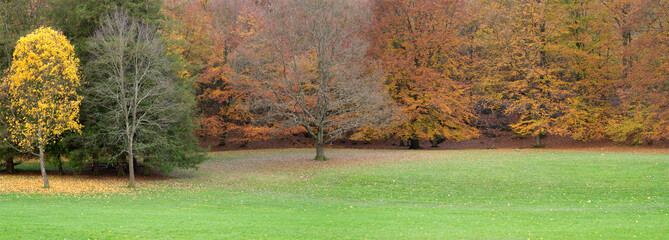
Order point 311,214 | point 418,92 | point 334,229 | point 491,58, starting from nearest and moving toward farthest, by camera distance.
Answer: point 334,229 < point 311,214 < point 418,92 < point 491,58

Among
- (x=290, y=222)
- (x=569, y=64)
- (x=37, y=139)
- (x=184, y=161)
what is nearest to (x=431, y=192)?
(x=290, y=222)

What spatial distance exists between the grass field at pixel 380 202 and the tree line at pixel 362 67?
368 centimetres

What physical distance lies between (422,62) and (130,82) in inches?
897

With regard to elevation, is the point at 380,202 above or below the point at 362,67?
below

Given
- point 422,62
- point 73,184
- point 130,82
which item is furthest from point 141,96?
point 422,62

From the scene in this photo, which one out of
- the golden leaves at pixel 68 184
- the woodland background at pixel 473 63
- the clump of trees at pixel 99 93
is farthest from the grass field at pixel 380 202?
the woodland background at pixel 473 63

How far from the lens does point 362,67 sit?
120 ft

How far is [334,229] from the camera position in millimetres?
13203

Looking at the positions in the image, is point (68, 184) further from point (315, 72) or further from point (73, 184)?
point (315, 72)

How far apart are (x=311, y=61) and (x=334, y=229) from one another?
70.1 ft

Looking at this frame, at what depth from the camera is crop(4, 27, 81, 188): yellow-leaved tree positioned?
67.1 ft

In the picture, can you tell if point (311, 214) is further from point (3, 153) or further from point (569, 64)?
point (569, 64)

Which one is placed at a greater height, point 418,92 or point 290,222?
point 418,92

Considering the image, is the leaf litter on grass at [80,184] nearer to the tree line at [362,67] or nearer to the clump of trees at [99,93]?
the clump of trees at [99,93]
